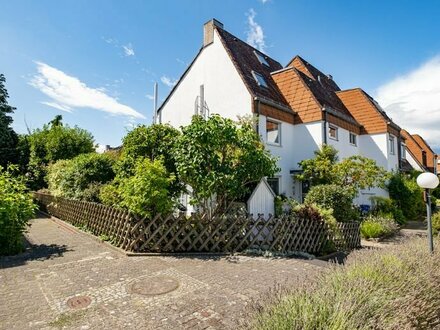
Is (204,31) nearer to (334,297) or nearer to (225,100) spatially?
(225,100)

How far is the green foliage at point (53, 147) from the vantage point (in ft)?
68.5

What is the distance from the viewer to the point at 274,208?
10.7 meters

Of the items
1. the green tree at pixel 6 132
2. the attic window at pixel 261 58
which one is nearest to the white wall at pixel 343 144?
the attic window at pixel 261 58

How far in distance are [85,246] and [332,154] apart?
519 inches

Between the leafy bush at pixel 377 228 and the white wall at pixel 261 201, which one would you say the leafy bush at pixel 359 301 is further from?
the leafy bush at pixel 377 228

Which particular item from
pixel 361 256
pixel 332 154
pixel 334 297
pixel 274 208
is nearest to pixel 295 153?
pixel 332 154

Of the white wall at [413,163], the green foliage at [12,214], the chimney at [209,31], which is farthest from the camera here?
the white wall at [413,163]

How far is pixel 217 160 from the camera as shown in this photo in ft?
30.0

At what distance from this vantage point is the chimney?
17.4 metres

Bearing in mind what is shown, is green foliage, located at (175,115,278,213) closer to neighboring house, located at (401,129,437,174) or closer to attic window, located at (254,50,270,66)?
attic window, located at (254,50,270,66)

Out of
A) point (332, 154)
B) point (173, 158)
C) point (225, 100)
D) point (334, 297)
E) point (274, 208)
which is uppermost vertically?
point (225, 100)

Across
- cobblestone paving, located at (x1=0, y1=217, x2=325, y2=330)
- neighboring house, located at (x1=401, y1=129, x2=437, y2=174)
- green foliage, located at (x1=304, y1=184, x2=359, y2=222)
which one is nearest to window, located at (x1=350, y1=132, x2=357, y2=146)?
green foliage, located at (x1=304, y1=184, x2=359, y2=222)

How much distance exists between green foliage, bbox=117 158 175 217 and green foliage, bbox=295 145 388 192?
9795 mm

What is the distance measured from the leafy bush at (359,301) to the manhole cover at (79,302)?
3.05 meters
